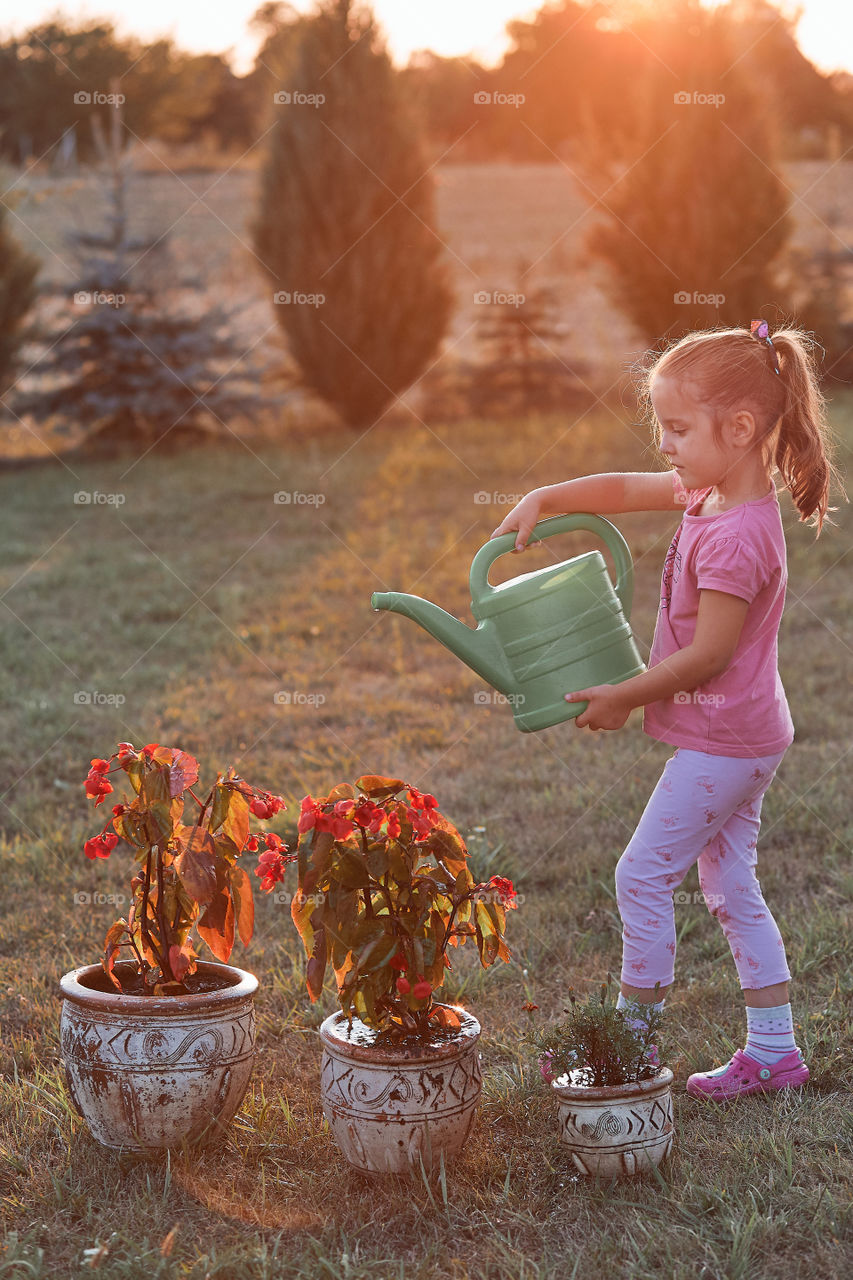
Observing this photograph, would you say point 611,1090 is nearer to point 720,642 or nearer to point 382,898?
point 382,898

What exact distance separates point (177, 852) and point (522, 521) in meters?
0.82

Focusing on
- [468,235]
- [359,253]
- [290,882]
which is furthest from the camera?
[468,235]

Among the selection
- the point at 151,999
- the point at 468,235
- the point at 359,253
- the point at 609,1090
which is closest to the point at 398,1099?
the point at 609,1090

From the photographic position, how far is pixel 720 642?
2.07 m

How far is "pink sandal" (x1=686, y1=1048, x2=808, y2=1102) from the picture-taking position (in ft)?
7.40

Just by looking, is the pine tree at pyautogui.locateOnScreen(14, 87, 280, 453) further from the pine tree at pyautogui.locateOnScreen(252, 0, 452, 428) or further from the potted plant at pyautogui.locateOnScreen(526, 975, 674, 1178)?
the potted plant at pyautogui.locateOnScreen(526, 975, 674, 1178)

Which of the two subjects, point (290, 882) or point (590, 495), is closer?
point (590, 495)

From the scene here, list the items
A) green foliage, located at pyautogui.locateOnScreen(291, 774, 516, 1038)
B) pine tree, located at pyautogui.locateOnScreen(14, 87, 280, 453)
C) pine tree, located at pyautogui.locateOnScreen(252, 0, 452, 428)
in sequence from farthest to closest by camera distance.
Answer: pine tree, located at pyautogui.locateOnScreen(252, 0, 452, 428), pine tree, located at pyautogui.locateOnScreen(14, 87, 280, 453), green foliage, located at pyautogui.locateOnScreen(291, 774, 516, 1038)

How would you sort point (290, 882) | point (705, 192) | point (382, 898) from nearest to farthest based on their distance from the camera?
1. point (382, 898)
2. point (290, 882)
3. point (705, 192)

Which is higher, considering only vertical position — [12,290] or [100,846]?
[12,290]

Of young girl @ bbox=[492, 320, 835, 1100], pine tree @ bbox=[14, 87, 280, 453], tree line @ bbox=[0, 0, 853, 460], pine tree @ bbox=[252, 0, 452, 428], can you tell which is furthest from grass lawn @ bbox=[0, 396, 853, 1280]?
pine tree @ bbox=[252, 0, 452, 428]

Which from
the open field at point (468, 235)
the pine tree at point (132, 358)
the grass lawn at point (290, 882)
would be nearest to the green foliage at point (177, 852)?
the grass lawn at point (290, 882)

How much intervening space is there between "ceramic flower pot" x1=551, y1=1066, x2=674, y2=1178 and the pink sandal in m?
0.29

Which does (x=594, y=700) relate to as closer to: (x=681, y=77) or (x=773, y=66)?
(x=681, y=77)
